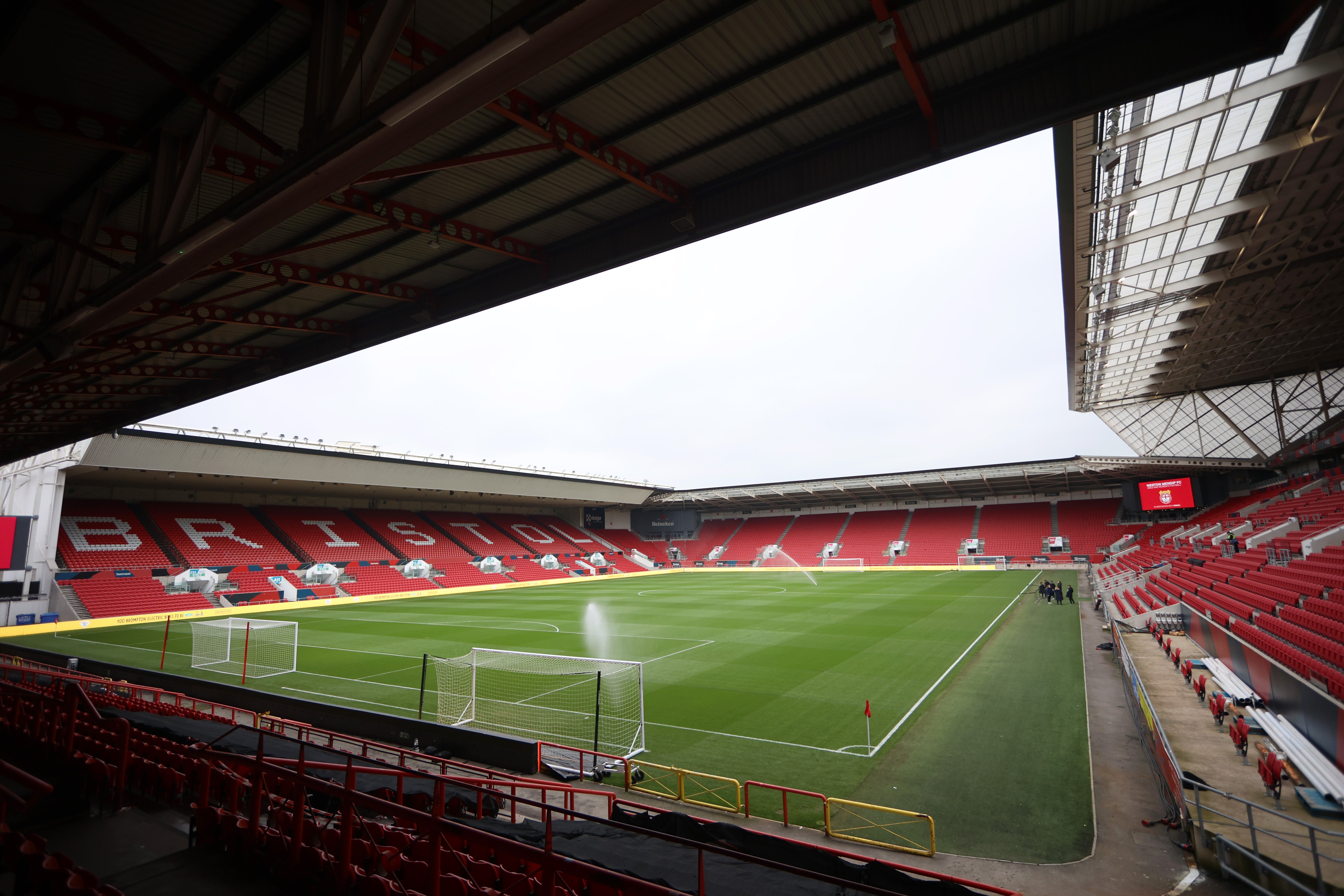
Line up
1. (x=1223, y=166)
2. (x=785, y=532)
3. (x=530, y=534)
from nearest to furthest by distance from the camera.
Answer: (x=1223, y=166)
(x=530, y=534)
(x=785, y=532)

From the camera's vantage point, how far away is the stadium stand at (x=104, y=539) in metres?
34.4

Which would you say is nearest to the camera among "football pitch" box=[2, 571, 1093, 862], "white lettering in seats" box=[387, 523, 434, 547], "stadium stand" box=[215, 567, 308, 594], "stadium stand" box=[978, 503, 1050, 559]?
"football pitch" box=[2, 571, 1093, 862]

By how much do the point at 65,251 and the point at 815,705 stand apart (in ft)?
54.3

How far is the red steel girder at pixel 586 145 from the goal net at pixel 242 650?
18.5 m

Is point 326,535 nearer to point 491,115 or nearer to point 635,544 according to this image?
point 635,544

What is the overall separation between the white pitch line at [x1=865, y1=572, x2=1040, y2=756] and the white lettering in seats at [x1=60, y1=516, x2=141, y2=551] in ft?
140

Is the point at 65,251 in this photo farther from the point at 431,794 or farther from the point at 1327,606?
the point at 1327,606

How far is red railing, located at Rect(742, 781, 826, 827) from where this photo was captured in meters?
8.88

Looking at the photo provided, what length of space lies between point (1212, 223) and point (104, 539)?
174 feet

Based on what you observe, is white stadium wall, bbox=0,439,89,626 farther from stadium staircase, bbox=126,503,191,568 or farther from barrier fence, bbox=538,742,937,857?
barrier fence, bbox=538,742,937,857

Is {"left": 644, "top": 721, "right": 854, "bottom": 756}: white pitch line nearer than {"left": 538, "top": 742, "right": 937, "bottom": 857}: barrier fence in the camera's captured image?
No

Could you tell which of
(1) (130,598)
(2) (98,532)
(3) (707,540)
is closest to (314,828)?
(1) (130,598)

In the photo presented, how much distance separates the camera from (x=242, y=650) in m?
22.3

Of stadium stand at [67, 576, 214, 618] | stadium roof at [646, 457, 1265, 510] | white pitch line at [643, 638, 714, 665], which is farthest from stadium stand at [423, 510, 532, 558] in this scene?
white pitch line at [643, 638, 714, 665]
